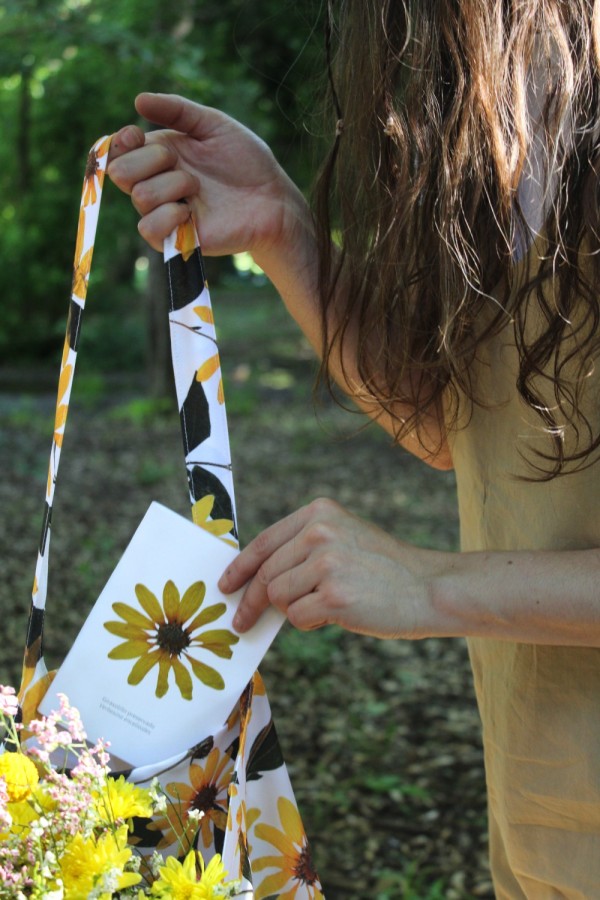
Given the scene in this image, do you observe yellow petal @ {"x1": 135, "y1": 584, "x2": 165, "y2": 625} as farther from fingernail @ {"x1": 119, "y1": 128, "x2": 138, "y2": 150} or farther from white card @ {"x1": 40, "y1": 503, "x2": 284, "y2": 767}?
fingernail @ {"x1": 119, "y1": 128, "x2": 138, "y2": 150}

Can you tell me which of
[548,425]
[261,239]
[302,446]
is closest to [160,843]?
[548,425]

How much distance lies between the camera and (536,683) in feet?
3.84

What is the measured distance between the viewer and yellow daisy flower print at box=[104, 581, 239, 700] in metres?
1.18

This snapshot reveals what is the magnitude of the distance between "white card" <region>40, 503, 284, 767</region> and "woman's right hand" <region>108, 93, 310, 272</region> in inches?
15.9

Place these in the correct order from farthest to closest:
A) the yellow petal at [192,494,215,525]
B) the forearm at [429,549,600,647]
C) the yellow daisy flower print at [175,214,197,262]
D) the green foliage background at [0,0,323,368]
Answer: the green foliage background at [0,0,323,368], the yellow daisy flower print at [175,214,197,262], the yellow petal at [192,494,215,525], the forearm at [429,549,600,647]

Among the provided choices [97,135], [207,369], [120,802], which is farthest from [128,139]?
[97,135]

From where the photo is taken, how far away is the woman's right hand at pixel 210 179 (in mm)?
1314

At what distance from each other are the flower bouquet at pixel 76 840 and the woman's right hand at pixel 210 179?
2.17ft

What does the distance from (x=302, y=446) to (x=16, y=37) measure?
3991 mm

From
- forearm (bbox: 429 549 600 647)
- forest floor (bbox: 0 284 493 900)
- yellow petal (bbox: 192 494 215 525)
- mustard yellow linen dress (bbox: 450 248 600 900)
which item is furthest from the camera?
forest floor (bbox: 0 284 493 900)

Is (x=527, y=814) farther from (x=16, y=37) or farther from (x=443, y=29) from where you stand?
(x=16, y=37)

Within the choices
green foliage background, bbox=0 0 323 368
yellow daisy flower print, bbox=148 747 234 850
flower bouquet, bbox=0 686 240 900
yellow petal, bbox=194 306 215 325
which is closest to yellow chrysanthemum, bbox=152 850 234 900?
flower bouquet, bbox=0 686 240 900

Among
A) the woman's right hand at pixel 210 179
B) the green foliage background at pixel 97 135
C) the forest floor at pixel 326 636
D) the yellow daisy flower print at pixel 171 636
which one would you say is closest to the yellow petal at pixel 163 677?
the yellow daisy flower print at pixel 171 636

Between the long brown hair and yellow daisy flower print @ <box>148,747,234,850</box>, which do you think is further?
yellow daisy flower print @ <box>148,747,234,850</box>
